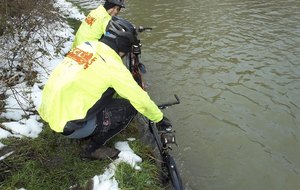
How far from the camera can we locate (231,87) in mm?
7707

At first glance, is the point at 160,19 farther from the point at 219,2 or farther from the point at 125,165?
the point at 125,165

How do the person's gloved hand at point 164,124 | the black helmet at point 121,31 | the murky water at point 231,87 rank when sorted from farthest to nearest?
the murky water at point 231,87 → the black helmet at point 121,31 → the person's gloved hand at point 164,124

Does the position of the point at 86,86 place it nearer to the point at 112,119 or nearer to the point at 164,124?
the point at 112,119

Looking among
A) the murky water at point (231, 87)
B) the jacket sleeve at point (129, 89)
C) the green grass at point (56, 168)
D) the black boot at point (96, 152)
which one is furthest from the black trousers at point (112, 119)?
the murky water at point (231, 87)

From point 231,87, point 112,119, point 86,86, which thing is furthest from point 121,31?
point 231,87

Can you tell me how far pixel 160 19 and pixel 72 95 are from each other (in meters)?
9.63

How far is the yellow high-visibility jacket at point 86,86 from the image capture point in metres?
3.64

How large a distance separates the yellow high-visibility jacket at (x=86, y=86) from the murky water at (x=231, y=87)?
192 cm

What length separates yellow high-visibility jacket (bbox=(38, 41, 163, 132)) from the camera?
11.9ft

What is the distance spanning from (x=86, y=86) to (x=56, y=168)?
4.37 feet

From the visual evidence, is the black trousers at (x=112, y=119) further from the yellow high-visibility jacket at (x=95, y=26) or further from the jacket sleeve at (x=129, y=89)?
the yellow high-visibility jacket at (x=95, y=26)

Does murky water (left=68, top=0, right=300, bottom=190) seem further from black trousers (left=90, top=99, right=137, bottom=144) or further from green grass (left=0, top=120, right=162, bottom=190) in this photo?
black trousers (left=90, top=99, right=137, bottom=144)

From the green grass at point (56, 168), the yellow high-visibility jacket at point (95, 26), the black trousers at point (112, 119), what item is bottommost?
the green grass at point (56, 168)

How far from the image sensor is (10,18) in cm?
706
